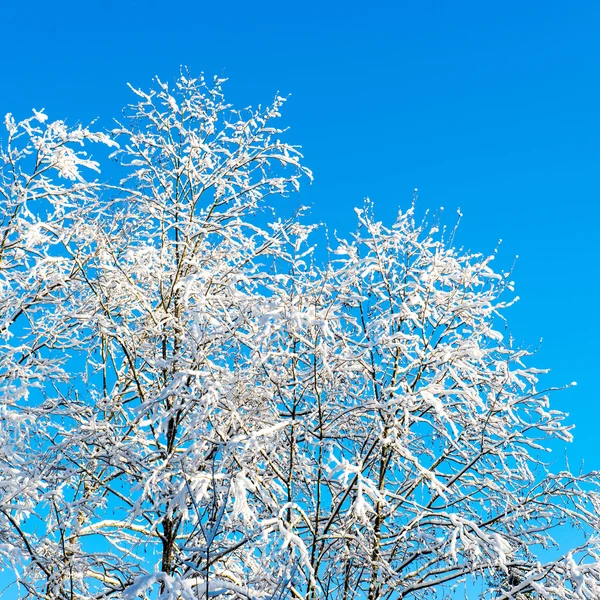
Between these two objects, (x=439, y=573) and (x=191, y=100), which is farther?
(x=191, y=100)

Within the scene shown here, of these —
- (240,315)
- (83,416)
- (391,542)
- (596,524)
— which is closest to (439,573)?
(391,542)

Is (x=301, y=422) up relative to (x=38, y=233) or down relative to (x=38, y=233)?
down

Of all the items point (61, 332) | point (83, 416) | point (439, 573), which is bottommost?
point (439, 573)

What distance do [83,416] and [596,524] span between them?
5336 millimetres

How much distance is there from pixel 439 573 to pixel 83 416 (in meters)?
4.09

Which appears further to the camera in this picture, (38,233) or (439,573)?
(38,233)

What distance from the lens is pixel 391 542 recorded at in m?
6.87

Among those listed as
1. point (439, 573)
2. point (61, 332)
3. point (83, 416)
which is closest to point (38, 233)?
point (61, 332)

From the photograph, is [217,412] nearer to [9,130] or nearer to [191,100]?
[191,100]

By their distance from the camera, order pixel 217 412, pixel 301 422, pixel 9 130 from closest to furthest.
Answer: pixel 301 422 < pixel 217 412 < pixel 9 130

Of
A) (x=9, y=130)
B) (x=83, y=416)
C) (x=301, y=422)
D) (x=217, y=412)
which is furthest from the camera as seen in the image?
(x=9, y=130)

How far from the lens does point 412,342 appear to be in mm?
7059

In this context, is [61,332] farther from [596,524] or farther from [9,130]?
[596,524]

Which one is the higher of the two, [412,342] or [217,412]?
[412,342]
